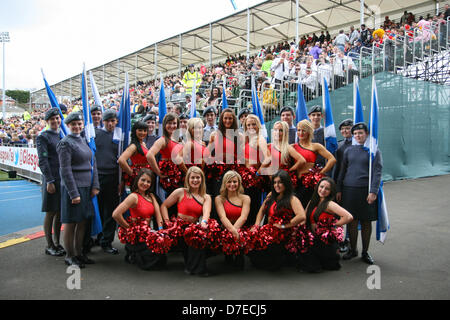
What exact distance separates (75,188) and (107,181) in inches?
30.2

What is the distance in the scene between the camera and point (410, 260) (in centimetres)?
424

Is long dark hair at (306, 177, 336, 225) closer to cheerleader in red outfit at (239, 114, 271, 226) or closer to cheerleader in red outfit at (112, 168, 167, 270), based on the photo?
cheerleader in red outfit at (239, 114, 271, 226)

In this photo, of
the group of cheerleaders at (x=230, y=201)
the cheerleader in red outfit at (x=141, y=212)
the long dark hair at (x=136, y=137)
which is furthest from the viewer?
the long dark hair at (x=136, y=137)

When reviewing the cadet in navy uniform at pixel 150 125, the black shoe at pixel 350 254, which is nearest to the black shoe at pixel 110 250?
the cadet in navy uniform at pixel 150 125

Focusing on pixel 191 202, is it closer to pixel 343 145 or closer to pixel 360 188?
pixel 360 188

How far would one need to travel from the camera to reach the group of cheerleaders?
12.5 feet

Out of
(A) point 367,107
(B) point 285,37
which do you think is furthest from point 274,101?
(B) point 285,37

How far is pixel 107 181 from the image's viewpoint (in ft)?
15.3

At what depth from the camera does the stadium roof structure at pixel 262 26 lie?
1725 centimetres

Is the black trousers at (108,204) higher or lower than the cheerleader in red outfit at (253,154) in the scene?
lower

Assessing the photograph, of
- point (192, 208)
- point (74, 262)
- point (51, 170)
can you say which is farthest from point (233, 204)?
point (51, 170)

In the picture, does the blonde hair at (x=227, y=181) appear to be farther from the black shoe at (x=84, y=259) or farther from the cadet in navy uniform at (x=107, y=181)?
the black shoe at (x=84, y=259)

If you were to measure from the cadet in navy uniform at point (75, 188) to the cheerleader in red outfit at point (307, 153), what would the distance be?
103 inches
